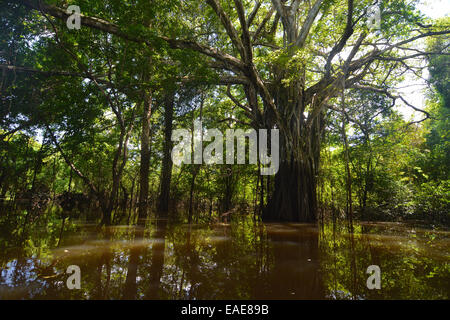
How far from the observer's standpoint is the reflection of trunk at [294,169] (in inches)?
304

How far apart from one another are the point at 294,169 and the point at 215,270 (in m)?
6.24

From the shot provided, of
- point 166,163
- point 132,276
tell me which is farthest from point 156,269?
point 166,163

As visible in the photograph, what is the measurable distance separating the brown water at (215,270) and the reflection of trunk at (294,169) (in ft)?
13.6

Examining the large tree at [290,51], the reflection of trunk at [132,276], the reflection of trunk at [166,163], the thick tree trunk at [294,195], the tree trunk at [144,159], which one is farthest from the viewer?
the reflection of trunk at [166,163]

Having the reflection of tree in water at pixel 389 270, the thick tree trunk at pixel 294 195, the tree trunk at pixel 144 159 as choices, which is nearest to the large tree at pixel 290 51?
the thick tree trunk at pixel 294 195

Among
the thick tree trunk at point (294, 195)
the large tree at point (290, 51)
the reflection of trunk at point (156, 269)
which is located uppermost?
the large tree at point (290, 51)

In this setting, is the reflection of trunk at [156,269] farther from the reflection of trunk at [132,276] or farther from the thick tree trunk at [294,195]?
the thick tree trunk at [294,195]

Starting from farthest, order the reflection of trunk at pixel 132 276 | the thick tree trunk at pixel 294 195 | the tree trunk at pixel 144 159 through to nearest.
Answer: the tree trunk at pixel 144 159 < the thick tree trunk at pixel 294 195 < the reflection of trunk at pixel 132 276

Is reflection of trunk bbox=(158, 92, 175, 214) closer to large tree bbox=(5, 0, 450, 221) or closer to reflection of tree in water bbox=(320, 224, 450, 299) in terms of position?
large tree bbox=(5, 0, 450, 221)

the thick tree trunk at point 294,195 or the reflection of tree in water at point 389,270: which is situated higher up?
the thick tree trunk at point 294,195

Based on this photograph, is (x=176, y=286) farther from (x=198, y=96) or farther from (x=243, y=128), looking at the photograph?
(x=243, y=128)

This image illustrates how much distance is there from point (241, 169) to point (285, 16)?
20.8ft

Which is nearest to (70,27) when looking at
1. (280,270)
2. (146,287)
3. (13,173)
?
(146,287)

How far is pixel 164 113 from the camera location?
35.4ft
